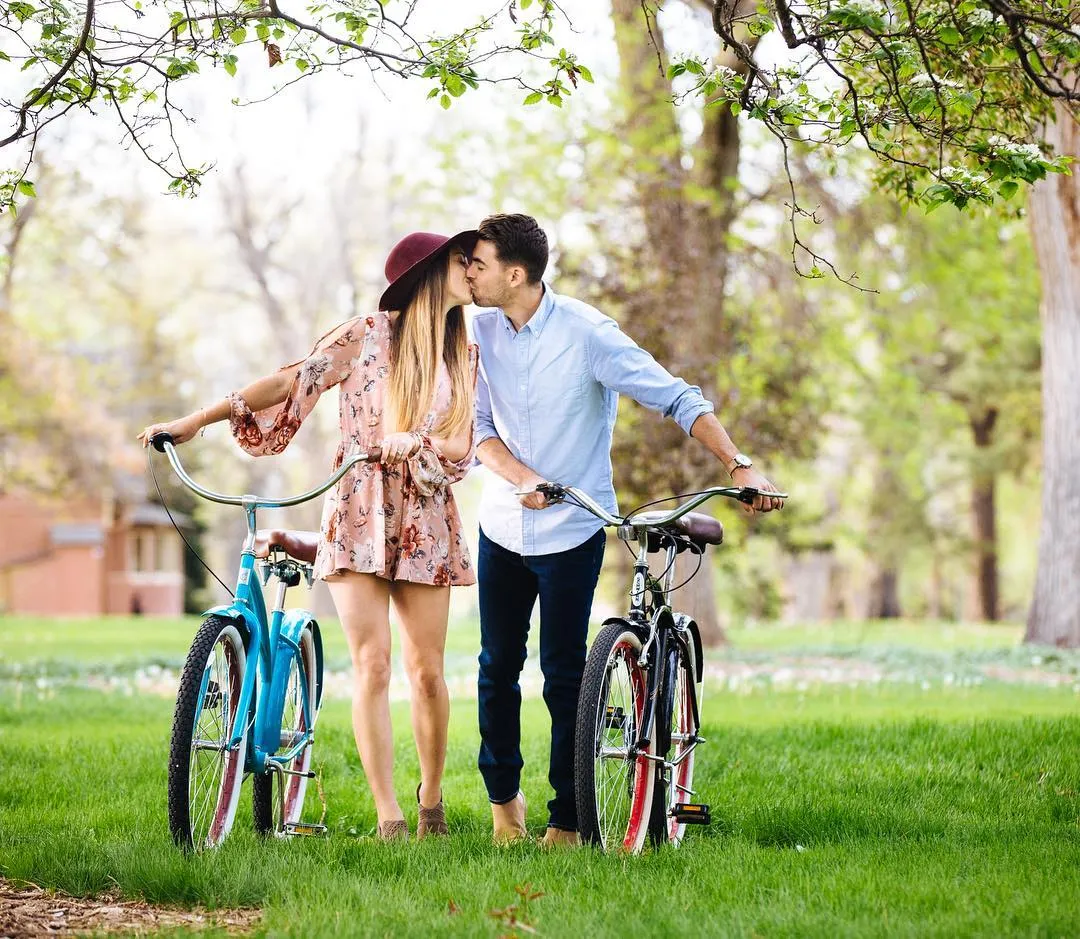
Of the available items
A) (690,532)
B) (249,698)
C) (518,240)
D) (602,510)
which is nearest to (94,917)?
(249,698)

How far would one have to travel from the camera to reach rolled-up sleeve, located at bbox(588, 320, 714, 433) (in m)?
4.92

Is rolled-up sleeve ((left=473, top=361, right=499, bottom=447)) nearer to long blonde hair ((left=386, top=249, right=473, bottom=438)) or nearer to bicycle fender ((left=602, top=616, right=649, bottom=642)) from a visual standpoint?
long blonde hair ((left=386, top=249, right=473, bottom=438))

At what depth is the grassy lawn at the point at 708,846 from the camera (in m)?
3.83

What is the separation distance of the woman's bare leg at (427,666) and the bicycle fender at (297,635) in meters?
0.36

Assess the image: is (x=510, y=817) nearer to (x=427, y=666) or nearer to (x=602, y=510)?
(x=427, y=666)

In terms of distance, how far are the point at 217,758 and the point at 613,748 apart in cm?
136

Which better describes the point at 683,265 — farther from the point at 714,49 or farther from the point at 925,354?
the point at 925,354

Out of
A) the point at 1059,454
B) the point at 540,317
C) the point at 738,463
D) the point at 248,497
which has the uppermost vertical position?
the point at 1059,454

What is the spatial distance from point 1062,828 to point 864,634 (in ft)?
48.7

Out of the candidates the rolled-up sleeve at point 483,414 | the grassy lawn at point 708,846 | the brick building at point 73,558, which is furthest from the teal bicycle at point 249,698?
the brick building at point 73,558

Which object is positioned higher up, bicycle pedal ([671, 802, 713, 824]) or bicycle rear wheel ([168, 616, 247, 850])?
bicycle rear wheel ([168, 616, 247, 850])

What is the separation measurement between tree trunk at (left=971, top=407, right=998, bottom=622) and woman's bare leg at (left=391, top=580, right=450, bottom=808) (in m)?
26.5

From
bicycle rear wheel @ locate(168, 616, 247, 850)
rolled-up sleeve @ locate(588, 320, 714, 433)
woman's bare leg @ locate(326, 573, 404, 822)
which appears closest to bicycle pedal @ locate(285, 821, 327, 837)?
woman's bare leg @ locate(326, 573, 404, 822)

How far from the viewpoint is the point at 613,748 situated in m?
4.71
